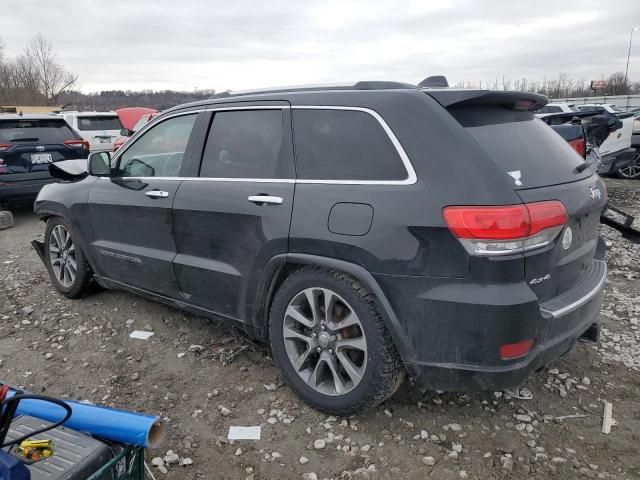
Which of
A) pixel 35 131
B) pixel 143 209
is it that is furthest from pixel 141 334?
pixel 35 131

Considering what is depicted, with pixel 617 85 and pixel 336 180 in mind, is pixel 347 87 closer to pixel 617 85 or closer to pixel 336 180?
pixel 336 180

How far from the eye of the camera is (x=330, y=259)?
2674mm

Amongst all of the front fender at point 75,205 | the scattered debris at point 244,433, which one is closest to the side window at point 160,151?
the front fender at point 75,205

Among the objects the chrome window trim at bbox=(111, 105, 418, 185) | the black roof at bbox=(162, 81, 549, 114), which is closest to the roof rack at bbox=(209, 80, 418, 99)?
the black roof at bbox=(162, 81, 549, 114)

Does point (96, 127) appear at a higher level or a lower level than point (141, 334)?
higher

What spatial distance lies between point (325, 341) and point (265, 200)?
884 millimetres

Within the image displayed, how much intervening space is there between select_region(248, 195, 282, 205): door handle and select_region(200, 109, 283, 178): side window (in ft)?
0.47

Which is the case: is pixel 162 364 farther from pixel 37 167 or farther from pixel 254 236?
pixel 37 167

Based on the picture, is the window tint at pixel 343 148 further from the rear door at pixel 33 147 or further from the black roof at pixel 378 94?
the rear door at pixel 33 147

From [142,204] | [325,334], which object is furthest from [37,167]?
[325,334]

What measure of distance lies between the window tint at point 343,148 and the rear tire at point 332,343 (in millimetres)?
552

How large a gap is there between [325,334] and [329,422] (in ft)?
1.72

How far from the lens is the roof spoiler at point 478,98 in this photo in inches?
100

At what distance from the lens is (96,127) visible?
1441 cm
